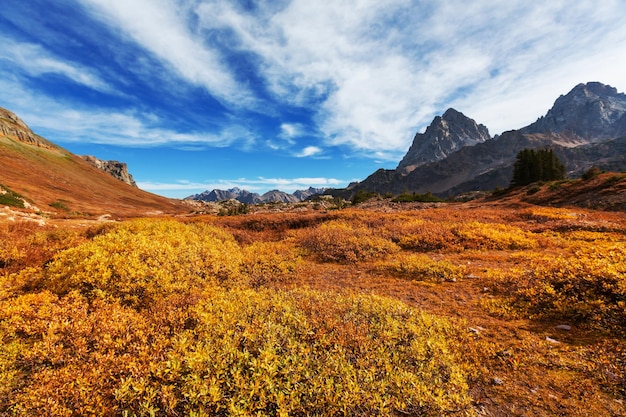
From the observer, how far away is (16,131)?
80188 mm

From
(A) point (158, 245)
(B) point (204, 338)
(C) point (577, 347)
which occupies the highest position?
(A) point (158, 245)

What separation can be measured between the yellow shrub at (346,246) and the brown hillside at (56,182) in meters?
41.3

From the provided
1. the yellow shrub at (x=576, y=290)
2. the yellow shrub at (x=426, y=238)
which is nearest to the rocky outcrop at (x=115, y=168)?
the yellow shrub at (x=426, y=238)

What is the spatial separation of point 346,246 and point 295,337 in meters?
9.78

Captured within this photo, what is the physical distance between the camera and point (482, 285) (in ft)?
32.9

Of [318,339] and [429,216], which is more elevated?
[429,216]

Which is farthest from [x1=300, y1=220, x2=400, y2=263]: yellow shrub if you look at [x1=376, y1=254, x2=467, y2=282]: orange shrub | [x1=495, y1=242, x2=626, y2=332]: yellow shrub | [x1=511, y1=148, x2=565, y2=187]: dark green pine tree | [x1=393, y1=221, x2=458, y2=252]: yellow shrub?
[x1=511, y1=148, x2=565, y2=187]: dark green pine tree

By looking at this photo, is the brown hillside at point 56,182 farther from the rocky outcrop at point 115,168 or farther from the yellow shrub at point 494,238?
the rocky outcrop at point 115,168

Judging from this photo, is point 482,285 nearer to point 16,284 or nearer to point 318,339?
point 318,339

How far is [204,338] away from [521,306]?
9131mm

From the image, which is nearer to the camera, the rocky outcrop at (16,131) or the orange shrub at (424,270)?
the orange shrub at (424,270)

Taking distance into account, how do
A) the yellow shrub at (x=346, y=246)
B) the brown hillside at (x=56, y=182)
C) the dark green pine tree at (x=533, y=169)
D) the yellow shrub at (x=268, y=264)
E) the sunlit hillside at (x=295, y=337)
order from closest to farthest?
1. the sunlit hillside at (x=295, y=337)
2. the yellow shrub at (x=268, y=264)
3. the yellow shrub at (x=346, y=246)
4. the brown hillside at (x=56, y=182)
5. the dark green pine tree at (x=533, y=169)

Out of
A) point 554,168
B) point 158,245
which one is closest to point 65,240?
point 158,245

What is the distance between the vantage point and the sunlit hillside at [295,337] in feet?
14.0
